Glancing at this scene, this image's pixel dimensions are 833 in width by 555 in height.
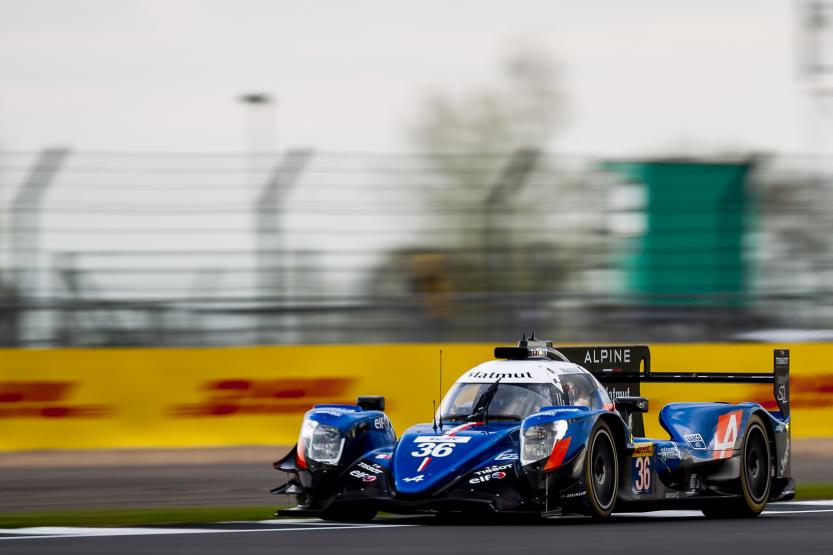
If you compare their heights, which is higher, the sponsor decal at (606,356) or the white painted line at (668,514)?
the sponsor decal at (606,356)

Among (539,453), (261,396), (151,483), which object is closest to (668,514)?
(539,453)

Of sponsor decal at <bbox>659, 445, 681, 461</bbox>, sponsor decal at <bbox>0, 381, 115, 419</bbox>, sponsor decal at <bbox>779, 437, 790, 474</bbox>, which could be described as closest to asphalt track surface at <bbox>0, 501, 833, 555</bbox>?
sponsor decal at <bbox>659, 445, 681, 461</bbox>

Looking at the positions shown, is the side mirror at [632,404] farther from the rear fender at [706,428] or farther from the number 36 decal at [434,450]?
the number 36 decal at [434,450]

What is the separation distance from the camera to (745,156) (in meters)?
18.8

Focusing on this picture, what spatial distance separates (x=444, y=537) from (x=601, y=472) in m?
1.51

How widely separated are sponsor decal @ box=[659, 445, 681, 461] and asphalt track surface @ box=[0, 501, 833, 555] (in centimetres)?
41

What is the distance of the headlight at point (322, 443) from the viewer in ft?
32.2

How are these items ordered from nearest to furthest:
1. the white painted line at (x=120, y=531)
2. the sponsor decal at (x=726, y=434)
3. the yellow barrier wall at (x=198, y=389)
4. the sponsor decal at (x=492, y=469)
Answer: the white painted line at (x=120, y=531) < the sponsor decal at (x=492, y=469) < the sponsor decal at (x=726, y=434) < the yellow barrier wall at (x=198, y=389)

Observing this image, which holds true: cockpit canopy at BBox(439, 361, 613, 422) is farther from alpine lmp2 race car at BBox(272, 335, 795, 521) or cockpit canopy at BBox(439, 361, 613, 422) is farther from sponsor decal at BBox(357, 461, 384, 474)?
sponsor decal at BBox(357, 461, 384, 474)

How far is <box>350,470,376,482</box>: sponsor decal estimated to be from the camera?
957 cm

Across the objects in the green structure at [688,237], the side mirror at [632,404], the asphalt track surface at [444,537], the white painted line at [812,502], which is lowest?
the white painted line at [812,502]

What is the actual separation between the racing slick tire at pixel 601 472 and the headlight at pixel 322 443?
1.60m

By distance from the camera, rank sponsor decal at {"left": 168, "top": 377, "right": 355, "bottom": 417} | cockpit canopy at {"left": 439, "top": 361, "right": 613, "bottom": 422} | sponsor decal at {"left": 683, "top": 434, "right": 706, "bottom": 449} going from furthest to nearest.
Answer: sponsor decal at {"left": 168, "top": 377, "right": 355, "bottom": 417}, sponsor decal at {"left": 683, "top": 434, "right": 706, "bottom": 449}, cockpit canopy at {"left": 439, "top": 361, "right": 613, "bottom": 422}

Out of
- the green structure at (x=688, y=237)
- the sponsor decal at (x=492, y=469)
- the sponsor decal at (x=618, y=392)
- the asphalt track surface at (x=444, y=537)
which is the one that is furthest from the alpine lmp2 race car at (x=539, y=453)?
the green structure at (x=688, y=237)
